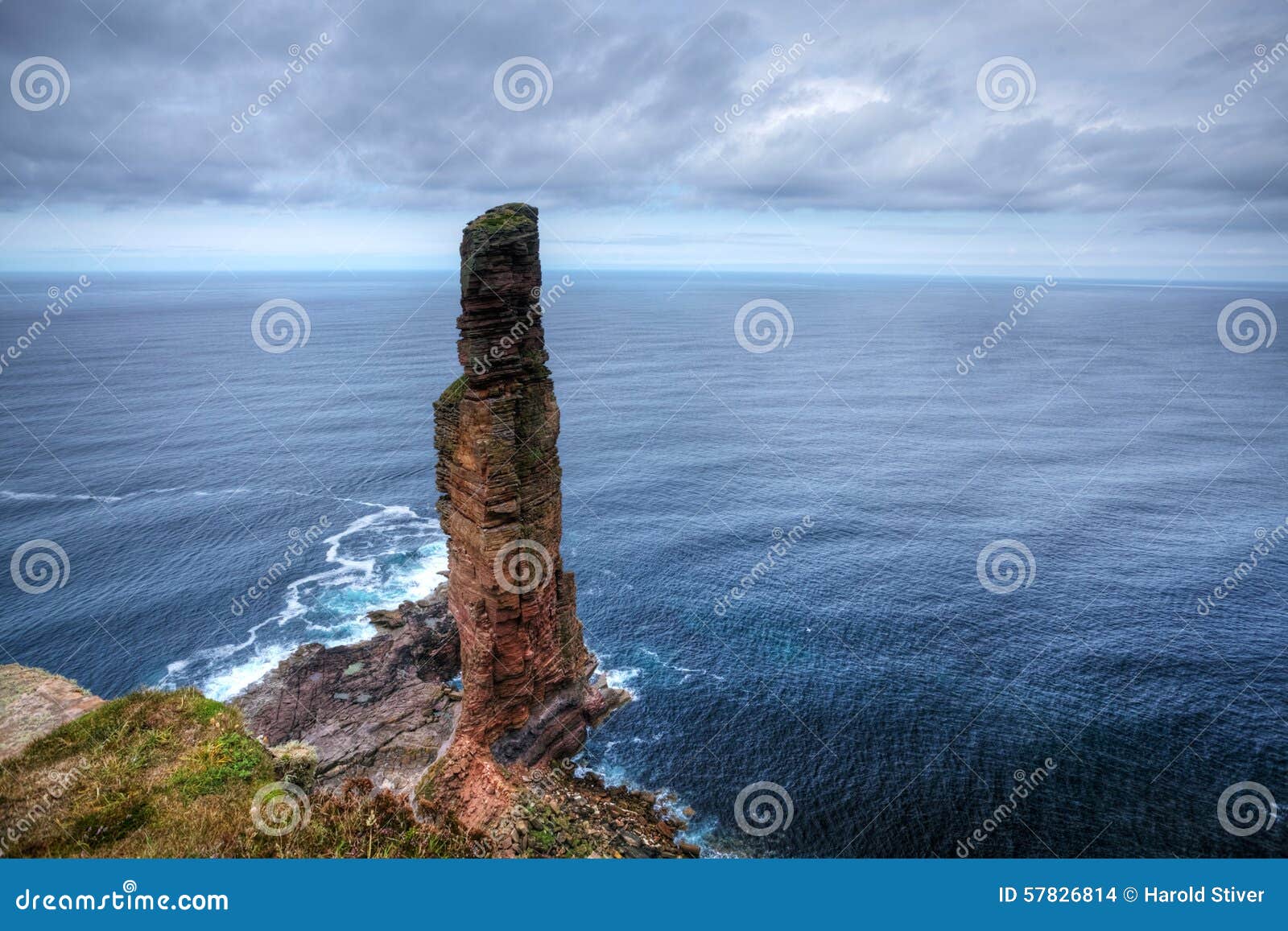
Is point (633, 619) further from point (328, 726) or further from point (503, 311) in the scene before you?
point (503, 311)

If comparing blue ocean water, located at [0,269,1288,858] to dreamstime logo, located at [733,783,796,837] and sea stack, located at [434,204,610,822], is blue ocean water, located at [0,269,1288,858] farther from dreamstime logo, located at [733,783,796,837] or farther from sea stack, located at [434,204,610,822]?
sea stack, located at [434,204,610,822]
